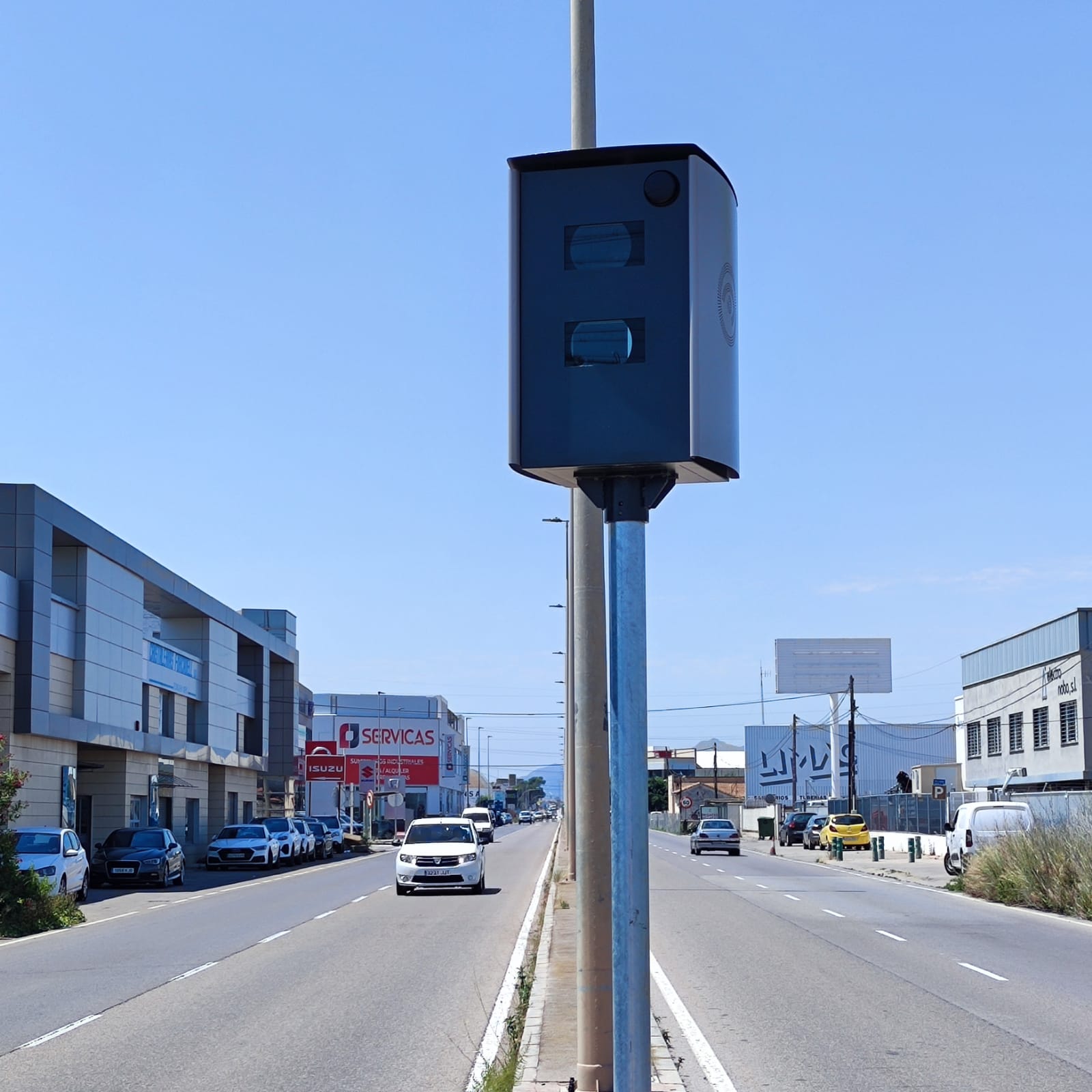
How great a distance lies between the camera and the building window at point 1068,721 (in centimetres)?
5584

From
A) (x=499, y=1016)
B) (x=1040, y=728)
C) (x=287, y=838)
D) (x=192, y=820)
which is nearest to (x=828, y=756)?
(x=1040, y=728)

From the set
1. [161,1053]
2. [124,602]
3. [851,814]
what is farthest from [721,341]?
[851,814]

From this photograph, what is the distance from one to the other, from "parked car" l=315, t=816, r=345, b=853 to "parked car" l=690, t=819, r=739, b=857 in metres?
16.2

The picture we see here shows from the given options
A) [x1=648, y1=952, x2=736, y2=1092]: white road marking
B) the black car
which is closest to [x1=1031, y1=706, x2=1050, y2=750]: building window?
the black car

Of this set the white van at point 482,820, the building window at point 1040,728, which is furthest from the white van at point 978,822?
the white van at point 482,820

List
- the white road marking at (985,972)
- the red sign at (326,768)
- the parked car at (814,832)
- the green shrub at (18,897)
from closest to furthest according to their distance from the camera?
the white road marking at (985,972) < the green shrub at (18,897) < the parked car at (814,832) < the red sign at (326,768)

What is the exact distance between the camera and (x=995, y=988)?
50.8 feet

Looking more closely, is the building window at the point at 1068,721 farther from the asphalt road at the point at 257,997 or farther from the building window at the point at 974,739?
the asphalt road at the point at 257,997

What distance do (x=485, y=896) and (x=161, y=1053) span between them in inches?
815

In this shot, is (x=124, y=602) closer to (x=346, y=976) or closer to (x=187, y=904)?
(x=187, y=904)

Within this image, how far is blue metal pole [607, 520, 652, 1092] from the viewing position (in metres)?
3.91

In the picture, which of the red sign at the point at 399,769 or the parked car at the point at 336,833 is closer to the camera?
the parked car at the point at 336,833

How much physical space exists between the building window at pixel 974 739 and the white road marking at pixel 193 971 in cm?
5682

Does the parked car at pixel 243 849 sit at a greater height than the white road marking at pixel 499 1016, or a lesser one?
lesser
